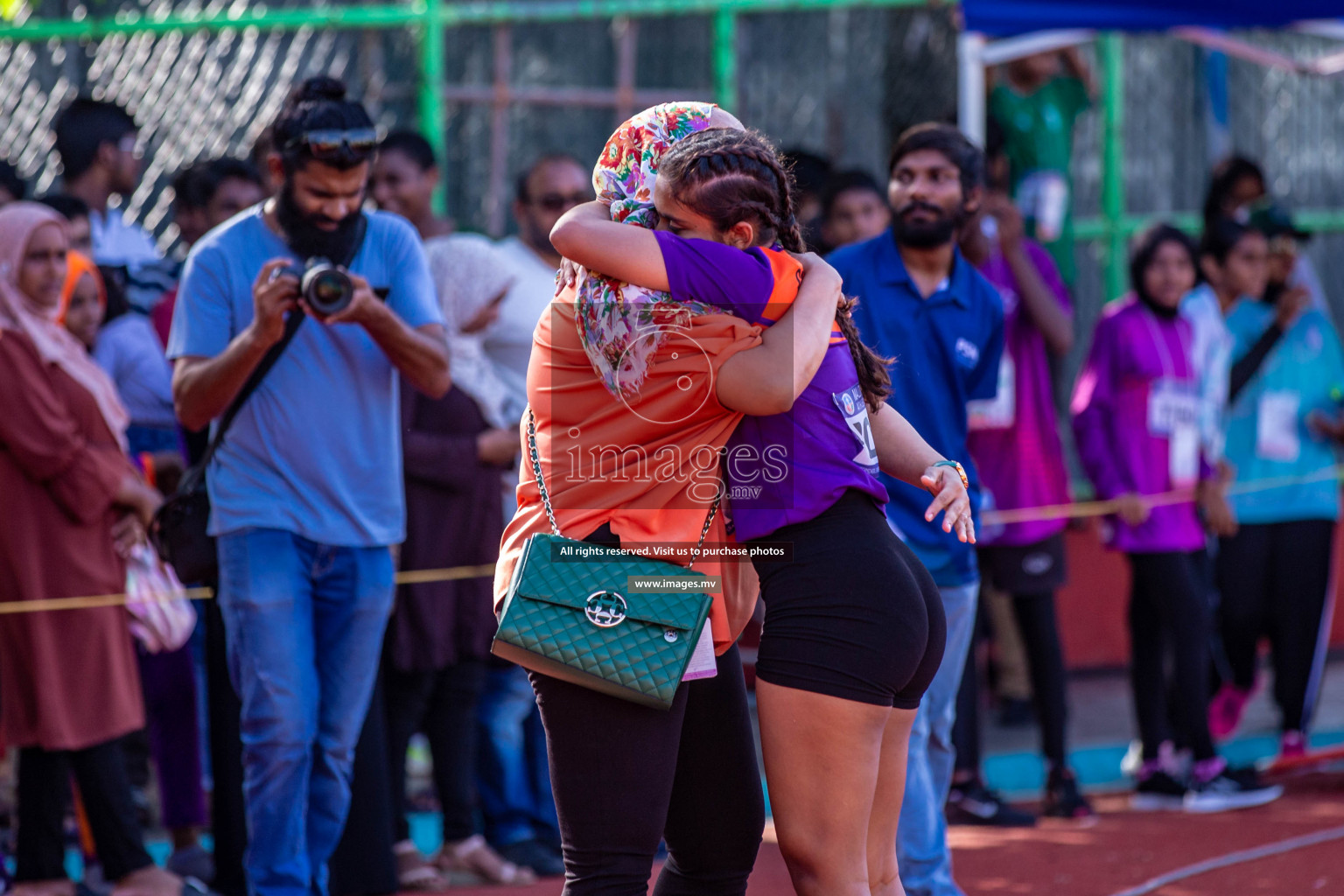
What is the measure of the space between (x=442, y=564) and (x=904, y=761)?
91.6 inches

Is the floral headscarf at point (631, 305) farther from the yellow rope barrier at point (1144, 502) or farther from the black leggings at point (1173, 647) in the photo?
the black leggings at point (1173, 647)

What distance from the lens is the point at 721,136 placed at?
10.0 ft

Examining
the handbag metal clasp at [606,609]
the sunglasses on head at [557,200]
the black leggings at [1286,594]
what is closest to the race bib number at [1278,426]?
the black leggings at [1286,594]

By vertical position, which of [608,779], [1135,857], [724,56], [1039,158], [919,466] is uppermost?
[724,56]

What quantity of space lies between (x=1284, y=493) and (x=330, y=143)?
448 cm

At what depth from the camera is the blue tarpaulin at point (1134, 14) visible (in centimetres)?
661

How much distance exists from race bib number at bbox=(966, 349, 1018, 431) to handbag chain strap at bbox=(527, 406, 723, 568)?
3.28 metres

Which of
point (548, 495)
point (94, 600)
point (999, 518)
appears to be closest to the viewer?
point (548, 495)

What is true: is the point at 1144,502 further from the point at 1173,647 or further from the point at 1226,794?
the point at 1226,794

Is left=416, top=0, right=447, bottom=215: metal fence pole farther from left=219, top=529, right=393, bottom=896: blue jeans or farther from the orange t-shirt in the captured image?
the orange t-shirt

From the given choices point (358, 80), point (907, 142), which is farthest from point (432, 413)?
point (358, 80)

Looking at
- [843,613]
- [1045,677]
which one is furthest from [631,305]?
[1045,677]

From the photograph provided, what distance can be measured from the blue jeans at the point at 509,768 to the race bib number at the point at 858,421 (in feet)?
8.31

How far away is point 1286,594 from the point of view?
6855 millimetres
